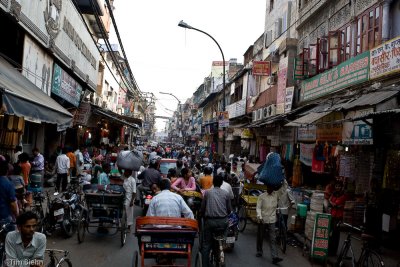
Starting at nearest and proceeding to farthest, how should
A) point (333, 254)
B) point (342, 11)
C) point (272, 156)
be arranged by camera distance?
point (333, 254) < point (272, 156) < point (342, 11)

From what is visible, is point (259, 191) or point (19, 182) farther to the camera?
point (259, 191)

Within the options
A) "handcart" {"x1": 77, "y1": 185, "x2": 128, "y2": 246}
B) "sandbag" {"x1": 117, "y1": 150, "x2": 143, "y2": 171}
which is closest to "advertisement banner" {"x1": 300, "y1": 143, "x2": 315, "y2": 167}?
"sandbag" {"x1": 117, "y1": 150, "x2": 143, "y2": 171}

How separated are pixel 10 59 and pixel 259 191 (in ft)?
26.7

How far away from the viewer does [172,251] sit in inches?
238

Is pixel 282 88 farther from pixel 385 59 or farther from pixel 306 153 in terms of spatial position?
pixel 385 59

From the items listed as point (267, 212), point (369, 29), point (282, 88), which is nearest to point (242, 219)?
point (267, 212)

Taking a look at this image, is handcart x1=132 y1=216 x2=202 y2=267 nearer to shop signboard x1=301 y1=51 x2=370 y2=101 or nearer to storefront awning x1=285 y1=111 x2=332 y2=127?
storefront awning x1=285 y1=111 x2=332 y2=127

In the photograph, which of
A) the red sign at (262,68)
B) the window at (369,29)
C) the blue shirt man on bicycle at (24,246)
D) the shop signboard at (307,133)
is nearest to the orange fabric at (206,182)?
the shop signboard at (307,133)

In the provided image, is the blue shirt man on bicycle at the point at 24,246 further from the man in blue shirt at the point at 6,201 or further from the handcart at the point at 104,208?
the handcart at the point at 104,208

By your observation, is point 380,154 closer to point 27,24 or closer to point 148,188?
point 148,188

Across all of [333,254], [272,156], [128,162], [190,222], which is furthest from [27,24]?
[333,254]

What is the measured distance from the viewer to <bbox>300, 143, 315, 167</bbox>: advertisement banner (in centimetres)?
1578

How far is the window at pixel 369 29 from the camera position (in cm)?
1200

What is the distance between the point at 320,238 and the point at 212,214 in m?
2.77
